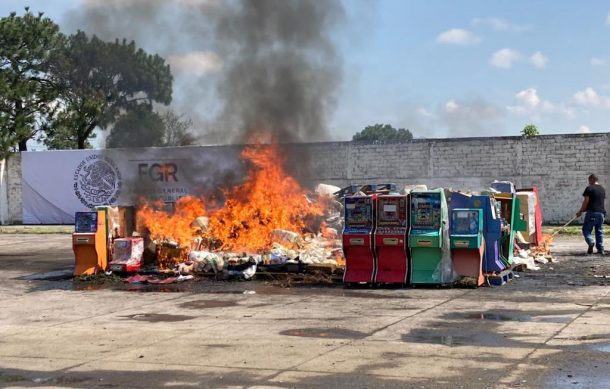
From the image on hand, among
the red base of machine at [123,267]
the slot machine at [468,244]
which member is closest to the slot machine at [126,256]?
the red base of machine at [123,267]

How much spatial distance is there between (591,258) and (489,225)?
173 inches

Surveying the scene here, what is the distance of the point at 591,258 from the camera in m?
15.2

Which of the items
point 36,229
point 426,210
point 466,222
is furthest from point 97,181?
point 466,222

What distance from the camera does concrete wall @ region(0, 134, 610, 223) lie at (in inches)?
1051

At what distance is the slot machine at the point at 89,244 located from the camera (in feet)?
45.4

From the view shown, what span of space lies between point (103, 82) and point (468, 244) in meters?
20.8

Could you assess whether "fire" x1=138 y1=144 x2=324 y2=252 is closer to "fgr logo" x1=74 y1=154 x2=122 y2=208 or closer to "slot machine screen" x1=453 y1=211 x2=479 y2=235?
"slot machine screen" x1=453 y1=211 x2=479 y2=235

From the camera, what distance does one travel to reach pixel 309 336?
25.4ft

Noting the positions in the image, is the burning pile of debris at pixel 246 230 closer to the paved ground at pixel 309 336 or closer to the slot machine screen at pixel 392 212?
the paved ground at pixel 309 336

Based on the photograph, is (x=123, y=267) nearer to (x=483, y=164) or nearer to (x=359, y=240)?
(x=359, y=240)

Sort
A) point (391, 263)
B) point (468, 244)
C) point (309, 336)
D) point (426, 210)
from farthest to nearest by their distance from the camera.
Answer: point (391, 263) → point (426, 210) → point (468, 244) → point (309, 336)

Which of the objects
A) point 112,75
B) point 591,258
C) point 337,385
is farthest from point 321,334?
point 112,75

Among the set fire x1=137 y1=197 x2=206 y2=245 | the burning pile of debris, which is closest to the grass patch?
fire x1=137 y1=197 x2=206 y2=245

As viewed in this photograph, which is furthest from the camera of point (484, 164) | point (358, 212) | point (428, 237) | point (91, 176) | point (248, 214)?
point (91, 176)
